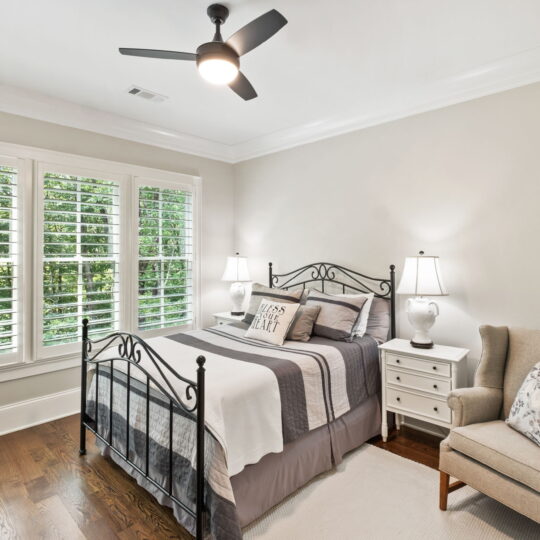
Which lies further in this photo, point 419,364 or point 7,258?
point 7,258

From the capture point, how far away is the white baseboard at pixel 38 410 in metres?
3.11

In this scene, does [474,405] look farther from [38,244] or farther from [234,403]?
[38,244]

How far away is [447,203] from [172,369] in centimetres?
246

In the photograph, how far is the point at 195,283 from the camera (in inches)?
174

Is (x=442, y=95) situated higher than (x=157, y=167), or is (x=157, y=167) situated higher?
(x=442, y=95)

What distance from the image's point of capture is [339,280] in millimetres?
3783

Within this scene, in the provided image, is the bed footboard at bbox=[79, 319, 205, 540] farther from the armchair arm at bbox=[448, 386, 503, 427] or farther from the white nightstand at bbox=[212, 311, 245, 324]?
the white nightstand at bbox=[212, 311, 245, 324]

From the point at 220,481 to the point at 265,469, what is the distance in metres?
0.43

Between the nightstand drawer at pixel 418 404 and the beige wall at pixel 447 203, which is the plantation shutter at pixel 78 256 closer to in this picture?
the beige wall at pixel 447 203

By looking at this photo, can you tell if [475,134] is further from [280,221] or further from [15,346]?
[15,346]

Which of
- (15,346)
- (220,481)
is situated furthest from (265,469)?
(15,346)

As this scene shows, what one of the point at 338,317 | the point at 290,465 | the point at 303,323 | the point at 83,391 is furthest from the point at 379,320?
the point at 83,391

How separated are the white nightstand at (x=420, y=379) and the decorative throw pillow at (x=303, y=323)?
587mm

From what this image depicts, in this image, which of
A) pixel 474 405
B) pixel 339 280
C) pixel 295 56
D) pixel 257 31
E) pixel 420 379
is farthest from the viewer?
pixel 339 280
